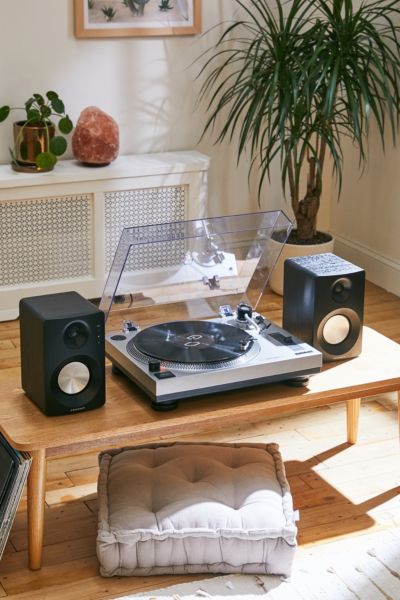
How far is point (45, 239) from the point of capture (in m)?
4.11

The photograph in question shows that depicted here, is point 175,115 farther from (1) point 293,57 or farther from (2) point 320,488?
(2) point 320,488

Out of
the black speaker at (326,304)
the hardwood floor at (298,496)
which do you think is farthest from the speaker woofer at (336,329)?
the hardwood floor at (298,496)

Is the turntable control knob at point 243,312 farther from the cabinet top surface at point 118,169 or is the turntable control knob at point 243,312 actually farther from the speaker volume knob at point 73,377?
the cabinet top surface at point 118,169

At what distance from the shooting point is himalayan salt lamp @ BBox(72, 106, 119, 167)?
410 centimetres

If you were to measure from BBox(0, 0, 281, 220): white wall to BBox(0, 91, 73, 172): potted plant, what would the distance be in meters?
0.16

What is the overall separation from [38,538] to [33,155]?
1984 millimetres

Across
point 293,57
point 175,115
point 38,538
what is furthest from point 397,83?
point 38,538

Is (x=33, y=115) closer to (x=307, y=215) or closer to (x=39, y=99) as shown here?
(x=39, y=99)

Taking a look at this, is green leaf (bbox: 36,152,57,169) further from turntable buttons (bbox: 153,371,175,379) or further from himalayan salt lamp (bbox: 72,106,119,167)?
turntable buttons (bbox: 153,371,175,379)

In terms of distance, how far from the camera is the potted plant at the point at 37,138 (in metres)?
4.01

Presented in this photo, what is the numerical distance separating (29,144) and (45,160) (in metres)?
0.10

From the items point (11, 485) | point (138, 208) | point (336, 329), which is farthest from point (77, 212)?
point (11, 485)

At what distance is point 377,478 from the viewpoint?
2.97m

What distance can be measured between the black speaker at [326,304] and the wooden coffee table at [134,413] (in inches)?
2.4
